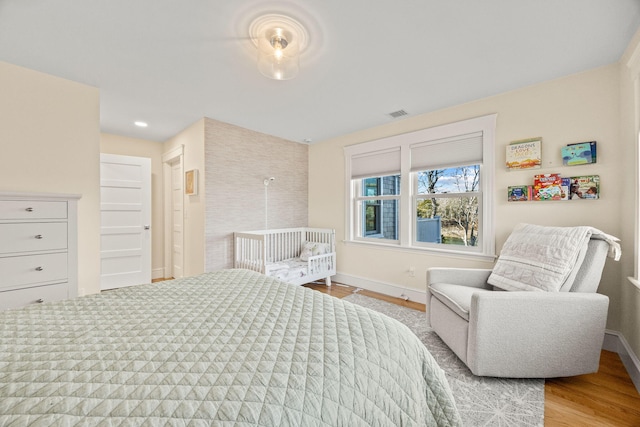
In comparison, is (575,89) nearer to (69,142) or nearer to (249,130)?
(249,130)

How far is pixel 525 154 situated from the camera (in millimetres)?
2496

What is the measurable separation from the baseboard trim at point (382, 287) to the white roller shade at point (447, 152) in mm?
1554

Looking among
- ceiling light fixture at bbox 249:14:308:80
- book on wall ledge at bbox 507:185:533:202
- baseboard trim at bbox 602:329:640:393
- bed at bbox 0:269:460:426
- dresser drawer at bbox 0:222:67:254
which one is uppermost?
ceiling light fixture at bbox 249:14:308:80

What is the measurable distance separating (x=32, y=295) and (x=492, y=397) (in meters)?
3.20

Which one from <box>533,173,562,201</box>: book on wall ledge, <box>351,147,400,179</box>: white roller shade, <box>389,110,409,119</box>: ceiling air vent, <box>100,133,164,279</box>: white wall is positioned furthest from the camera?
<box>100,133,164,279</box>: white wall

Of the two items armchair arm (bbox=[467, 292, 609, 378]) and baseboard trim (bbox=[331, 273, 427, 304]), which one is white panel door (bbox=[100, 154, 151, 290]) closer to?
baseboard trim (bbox=[331, 273, 427, 304])

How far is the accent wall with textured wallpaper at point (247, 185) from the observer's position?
340 centimetres

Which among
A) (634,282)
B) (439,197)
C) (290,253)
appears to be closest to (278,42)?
(439,197)

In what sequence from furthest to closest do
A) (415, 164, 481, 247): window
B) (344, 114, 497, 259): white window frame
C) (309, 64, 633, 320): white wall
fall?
(415, 164, 481, 247): window
(344, 114, 497, 259): white window frame
(309, 64, 633, 320): white wall

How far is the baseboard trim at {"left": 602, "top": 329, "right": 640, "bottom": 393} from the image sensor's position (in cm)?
171

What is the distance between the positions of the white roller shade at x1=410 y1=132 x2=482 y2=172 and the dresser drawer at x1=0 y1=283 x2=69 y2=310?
3.64 meters

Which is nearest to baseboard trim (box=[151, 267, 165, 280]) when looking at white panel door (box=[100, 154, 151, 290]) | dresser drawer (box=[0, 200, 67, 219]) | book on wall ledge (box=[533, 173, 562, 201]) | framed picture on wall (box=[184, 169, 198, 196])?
white panel door (box=[100, 154, 151, 290])

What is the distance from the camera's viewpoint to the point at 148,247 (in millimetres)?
3906

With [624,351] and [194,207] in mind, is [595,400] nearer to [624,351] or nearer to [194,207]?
[624,351]
